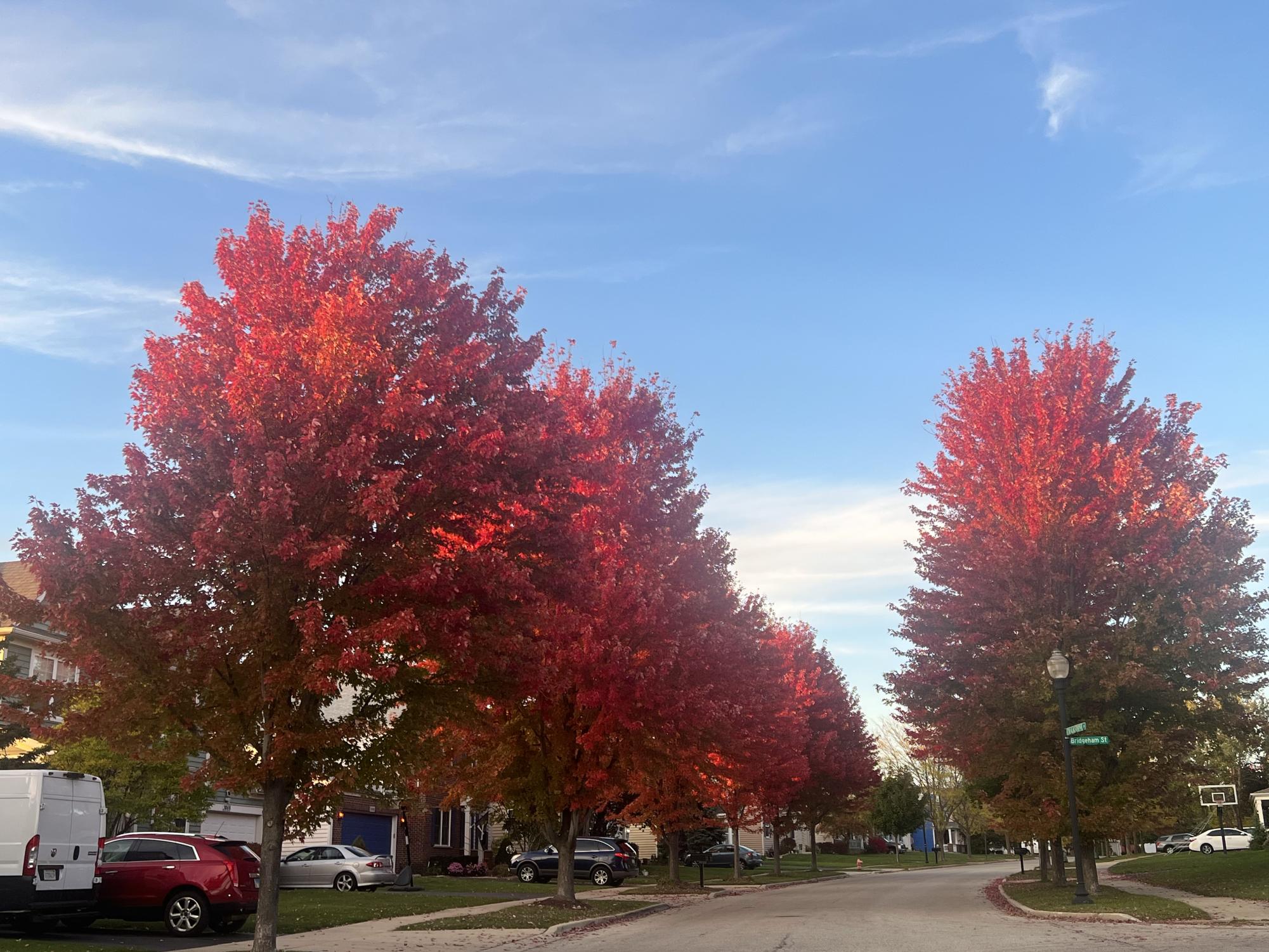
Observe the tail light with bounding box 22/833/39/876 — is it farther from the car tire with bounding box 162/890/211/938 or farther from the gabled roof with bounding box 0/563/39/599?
the gabled roof with bounding box 0/563/39/599

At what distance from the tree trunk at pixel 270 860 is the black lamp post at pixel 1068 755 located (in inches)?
575

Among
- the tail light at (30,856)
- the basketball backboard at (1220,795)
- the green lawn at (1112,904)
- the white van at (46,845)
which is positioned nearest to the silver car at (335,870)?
the white van at (46,845)

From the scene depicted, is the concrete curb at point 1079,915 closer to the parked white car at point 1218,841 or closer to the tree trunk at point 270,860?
the tree trunk at point 270,860

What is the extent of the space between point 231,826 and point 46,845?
22347 mm

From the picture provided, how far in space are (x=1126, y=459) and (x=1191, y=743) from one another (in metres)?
6.24

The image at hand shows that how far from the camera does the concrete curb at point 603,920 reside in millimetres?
17953

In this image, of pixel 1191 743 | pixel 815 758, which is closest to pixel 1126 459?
pixel 1191 743

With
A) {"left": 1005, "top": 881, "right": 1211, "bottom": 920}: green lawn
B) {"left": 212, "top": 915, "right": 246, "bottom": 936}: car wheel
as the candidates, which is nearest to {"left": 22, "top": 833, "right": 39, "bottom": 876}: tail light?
{"left": 212, "top": 915, "right": 246, "bottom": 936}: car wheel

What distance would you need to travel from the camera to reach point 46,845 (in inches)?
571

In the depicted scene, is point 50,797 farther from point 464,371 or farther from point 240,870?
point 464,371

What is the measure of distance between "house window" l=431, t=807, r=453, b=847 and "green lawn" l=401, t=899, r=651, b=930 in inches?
854

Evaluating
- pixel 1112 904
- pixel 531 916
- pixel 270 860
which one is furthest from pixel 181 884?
pixel 1112 904

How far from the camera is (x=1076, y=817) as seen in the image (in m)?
20.9

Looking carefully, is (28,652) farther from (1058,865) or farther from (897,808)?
(897,808)
